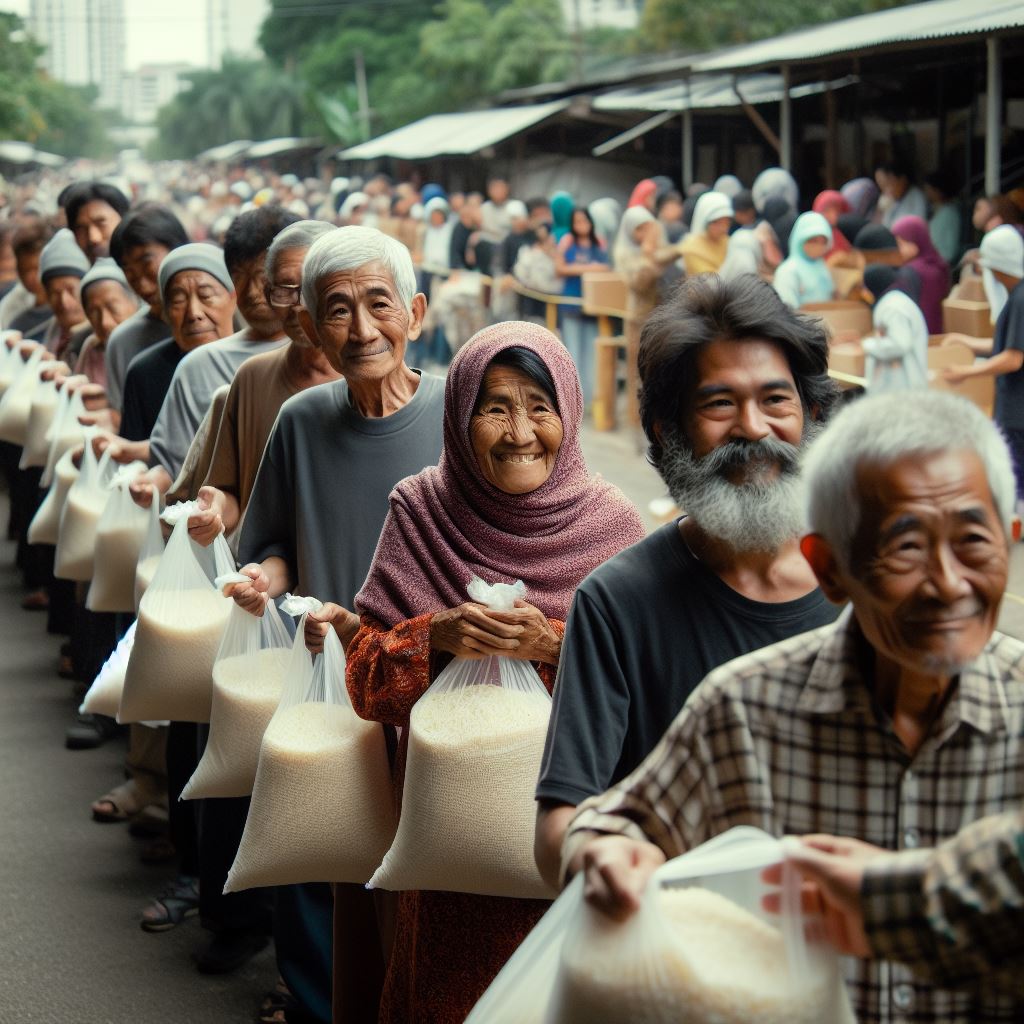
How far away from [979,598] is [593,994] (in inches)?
22.8

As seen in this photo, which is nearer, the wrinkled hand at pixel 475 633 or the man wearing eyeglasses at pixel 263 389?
the wrinkled hand at pixel 475 633

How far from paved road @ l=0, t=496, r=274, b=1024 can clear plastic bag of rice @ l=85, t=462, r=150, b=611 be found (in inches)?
32.5

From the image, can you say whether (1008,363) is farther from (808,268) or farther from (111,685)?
(111,685)

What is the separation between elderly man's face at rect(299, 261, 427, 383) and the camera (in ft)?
12.9

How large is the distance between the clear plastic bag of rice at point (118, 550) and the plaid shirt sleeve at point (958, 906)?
4.18 m

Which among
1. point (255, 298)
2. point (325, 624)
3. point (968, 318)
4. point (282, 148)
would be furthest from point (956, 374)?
point (282, 148)

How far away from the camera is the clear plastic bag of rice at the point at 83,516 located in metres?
6.28

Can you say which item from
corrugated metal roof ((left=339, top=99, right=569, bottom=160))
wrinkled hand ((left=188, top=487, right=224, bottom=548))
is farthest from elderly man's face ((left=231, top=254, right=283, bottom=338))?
corrugated metal roof ((left=339, top=99, right=569, bottom=160))

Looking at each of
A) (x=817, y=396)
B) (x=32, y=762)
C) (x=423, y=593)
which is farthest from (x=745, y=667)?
(x=32, y=762)

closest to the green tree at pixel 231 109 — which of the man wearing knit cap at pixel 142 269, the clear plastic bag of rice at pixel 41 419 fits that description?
the clear plastic bag of rice at pixel 41 419

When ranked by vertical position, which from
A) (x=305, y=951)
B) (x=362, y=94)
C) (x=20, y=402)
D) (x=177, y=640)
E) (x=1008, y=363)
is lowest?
(x=305, y=951)

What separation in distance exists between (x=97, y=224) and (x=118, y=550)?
262 cm

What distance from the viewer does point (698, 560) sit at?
2.45 m

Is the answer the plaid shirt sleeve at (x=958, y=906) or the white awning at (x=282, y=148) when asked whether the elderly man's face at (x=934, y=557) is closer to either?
the plaid shirt sleeve at (x=958, y=906)
